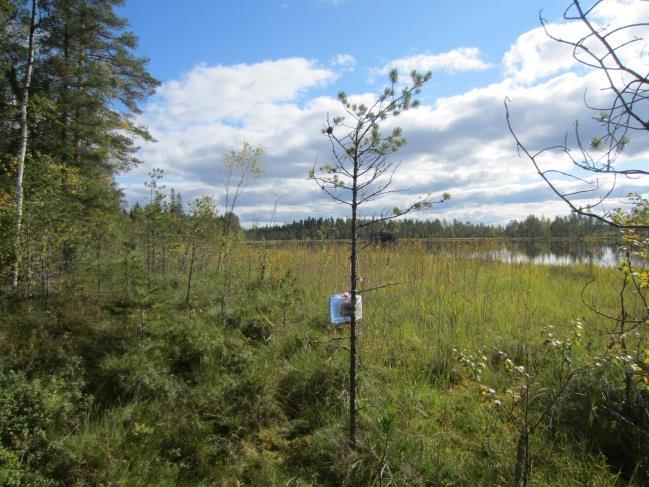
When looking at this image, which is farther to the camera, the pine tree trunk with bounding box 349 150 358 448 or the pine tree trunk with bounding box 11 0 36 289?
the pine tree trunk with bounding box 11 0 36 289

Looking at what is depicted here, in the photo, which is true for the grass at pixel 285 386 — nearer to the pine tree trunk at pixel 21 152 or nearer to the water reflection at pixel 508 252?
the pine tree trunk at pixel 21 152

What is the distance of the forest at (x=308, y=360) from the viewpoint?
7.43 feet

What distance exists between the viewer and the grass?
2.36m

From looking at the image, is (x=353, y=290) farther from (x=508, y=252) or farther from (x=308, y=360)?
(x=508, y=252)

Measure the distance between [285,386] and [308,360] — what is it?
1.18 ft

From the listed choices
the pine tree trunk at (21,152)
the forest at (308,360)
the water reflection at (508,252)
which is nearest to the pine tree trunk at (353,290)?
the forest at (308,360)

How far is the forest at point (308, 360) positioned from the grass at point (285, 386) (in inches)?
0.8

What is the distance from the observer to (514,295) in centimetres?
598

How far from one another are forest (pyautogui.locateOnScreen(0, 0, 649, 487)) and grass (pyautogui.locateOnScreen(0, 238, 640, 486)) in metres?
0.02

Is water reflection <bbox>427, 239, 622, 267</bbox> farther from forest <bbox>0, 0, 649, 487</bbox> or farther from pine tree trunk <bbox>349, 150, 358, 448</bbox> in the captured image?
pine tree trunk <bbox>349, 150, 358, 448</bbox>

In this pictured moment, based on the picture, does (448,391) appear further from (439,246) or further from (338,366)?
(439,246)

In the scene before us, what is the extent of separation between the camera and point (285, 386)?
11.2ft

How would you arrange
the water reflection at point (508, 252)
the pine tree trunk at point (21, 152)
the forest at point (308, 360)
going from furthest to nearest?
the water reflection at point (508, 252) < the pine tree trunk at point (21, 152) < the forest at point (308, 360)

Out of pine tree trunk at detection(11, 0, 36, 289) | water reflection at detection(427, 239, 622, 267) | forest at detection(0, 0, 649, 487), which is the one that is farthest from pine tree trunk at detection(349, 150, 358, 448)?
water reflection at detection(427, 239, 622, 267)
